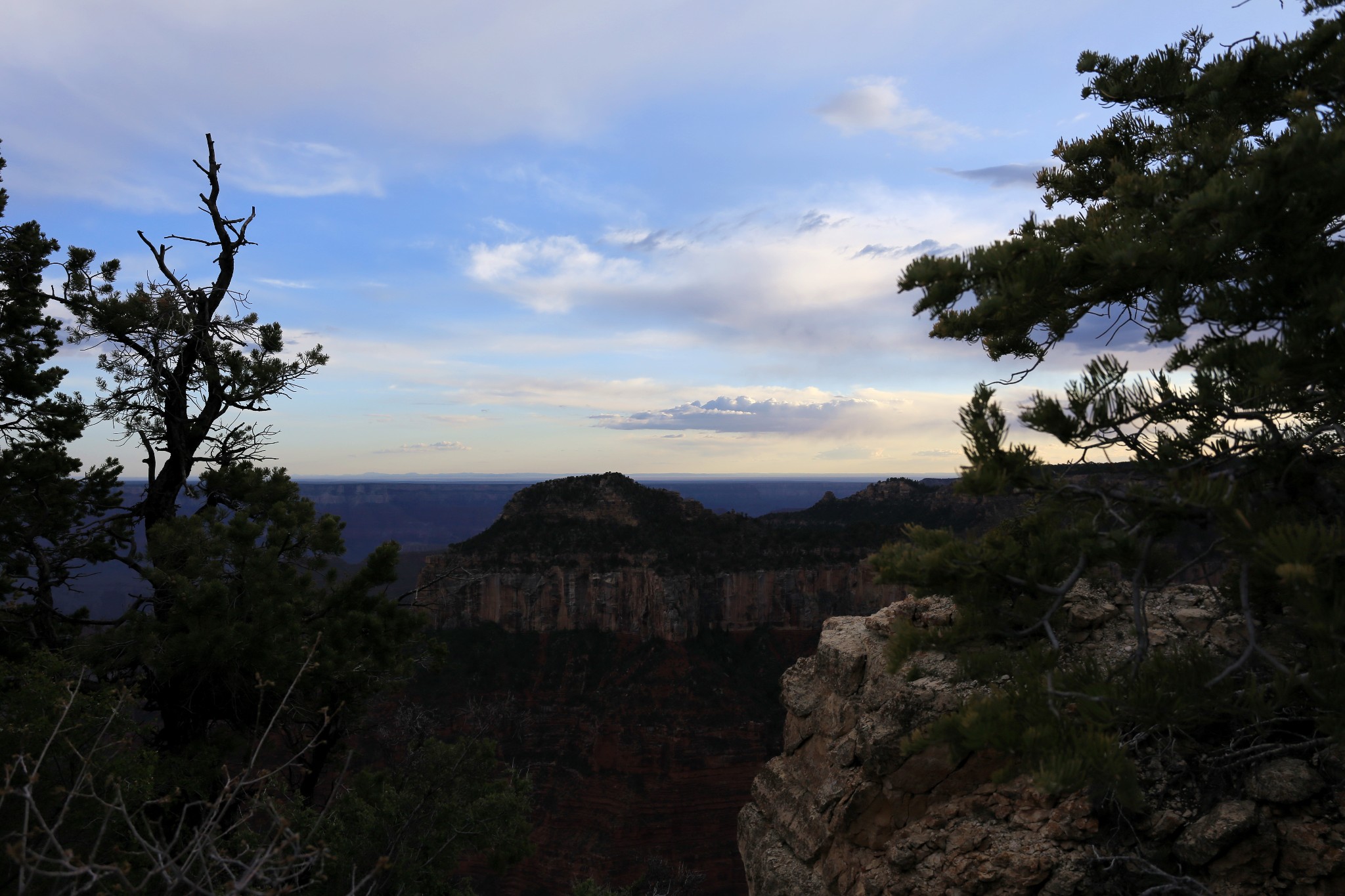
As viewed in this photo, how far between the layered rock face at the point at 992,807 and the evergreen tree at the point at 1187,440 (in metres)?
0.59

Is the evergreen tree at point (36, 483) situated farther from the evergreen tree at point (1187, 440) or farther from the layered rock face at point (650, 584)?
the layered rock face at point (650, 584)

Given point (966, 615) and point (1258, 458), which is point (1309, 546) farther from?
point (966, 615)

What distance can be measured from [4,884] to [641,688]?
57.8 m

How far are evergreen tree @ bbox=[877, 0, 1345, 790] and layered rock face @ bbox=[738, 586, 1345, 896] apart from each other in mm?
Result: 588

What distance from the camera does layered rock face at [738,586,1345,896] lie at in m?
4.59

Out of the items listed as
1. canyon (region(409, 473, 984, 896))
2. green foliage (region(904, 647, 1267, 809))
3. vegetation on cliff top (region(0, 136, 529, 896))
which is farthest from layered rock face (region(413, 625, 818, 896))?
green foliage (region(904, 647, 1267, 809))

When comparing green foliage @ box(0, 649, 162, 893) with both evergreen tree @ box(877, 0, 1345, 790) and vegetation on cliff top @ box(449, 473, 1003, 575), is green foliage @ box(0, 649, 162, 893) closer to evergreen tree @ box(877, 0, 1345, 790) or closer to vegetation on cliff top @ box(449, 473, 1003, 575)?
evergreen tree @ box(877, 0, 1345, 790)

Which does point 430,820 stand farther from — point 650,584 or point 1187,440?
point 650,584

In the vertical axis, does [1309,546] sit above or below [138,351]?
below

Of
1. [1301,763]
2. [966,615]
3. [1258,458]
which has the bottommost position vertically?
[1301,763]

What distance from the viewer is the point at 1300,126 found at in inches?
159

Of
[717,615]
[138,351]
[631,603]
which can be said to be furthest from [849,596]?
[138,351]

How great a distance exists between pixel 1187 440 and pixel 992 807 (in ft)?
10.6

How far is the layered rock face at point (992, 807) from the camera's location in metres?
4.59
